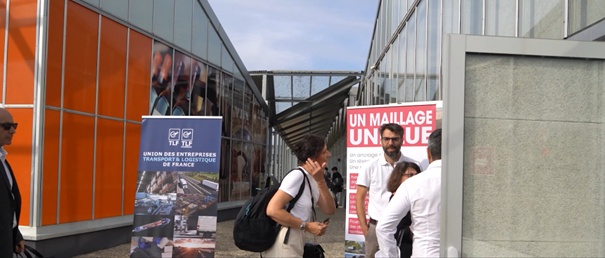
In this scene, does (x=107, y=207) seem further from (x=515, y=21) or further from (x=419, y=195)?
(x=419, y=195)

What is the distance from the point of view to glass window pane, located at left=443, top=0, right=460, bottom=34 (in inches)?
305

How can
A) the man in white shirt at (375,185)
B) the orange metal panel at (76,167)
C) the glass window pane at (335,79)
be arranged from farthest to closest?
the glass window pane at (335,79)
the orange metal panel at (76,167)
the man in white shirt at (375,185)

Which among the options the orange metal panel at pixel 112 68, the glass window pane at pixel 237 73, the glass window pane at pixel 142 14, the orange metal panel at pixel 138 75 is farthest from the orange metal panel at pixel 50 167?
the glass window pane at pixel 237 73

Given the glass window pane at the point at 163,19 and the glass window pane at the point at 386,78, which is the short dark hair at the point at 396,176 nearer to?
the glass window pane at the point at 163,19

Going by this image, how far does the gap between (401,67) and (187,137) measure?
238 inches

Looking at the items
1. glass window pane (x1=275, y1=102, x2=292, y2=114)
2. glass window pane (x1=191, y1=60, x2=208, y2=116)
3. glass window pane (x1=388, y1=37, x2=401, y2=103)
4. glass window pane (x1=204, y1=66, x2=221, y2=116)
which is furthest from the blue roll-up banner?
glass window pane (x1=275, y1=102, x2=292, y2=114)

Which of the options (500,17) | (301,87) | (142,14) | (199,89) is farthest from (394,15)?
(301,87)

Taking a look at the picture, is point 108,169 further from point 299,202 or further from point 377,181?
point 299,202

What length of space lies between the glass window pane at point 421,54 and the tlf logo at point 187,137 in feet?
12.2

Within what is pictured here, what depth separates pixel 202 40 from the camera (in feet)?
47.6

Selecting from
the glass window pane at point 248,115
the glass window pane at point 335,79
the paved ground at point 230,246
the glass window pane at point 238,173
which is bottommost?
the paved ground at point 230,246

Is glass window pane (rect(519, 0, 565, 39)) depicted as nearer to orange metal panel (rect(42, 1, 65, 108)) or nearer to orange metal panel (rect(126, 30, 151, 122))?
orange metal panel (rect(42, 1, 65, 108))

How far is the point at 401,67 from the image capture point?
39.0 feet

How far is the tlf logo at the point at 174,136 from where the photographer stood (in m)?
7.09
